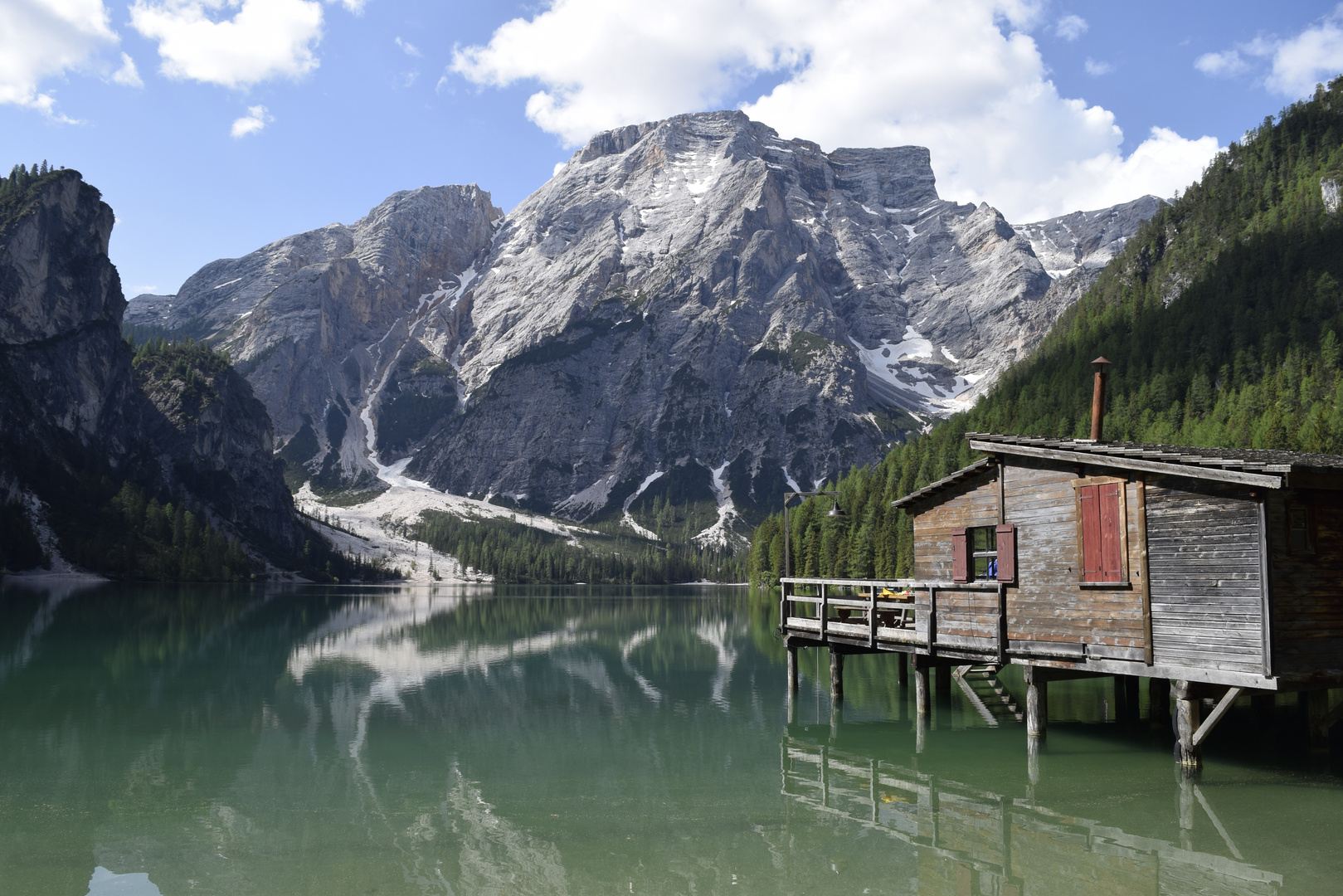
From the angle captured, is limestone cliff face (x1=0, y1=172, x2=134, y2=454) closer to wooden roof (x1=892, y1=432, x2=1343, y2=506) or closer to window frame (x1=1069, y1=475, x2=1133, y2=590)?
wooden roof (x1=892, y1=432, x2=1343, y2=506)

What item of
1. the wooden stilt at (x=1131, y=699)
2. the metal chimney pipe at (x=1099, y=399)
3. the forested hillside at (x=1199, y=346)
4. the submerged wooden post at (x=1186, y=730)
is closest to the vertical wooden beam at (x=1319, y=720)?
the submerged wooden post at (x=1186, y=730)

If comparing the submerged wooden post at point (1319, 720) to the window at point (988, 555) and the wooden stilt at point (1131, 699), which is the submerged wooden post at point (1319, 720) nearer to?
the wooden stilt at point (1131, 699)

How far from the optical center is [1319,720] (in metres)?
22.8

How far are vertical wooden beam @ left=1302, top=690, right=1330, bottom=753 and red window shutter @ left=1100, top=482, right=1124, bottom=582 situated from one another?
6.63m

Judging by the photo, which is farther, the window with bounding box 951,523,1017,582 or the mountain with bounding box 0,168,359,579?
the mountain with bounding box 0,168,359,579

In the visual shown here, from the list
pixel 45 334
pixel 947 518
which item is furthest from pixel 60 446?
pixel 947 518

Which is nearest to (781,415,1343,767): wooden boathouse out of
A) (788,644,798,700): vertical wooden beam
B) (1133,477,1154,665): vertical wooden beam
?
(1133,477,1154,665): vertical wooden beam

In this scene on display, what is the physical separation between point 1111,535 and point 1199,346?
128568 mm

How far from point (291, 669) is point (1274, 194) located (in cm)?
17320

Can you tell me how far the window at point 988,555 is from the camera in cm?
2458

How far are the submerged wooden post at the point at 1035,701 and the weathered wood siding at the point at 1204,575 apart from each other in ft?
13.1

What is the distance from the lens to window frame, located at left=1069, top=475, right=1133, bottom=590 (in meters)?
21.2

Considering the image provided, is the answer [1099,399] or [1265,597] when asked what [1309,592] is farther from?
[1099,399]

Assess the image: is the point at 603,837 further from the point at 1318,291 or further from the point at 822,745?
the point at 1318,291
